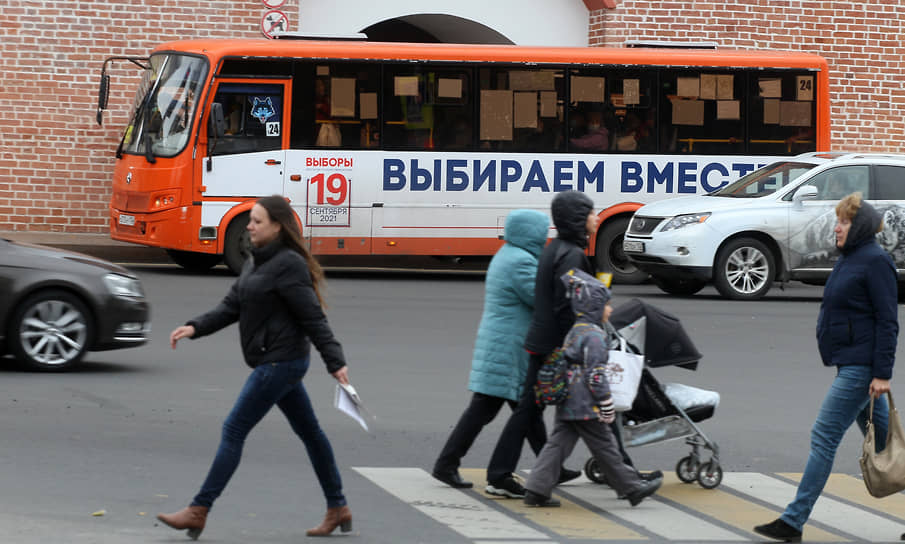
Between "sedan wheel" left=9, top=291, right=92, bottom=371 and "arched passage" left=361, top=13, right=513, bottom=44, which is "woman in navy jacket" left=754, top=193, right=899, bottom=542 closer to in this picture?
"sedan wheel" left=9, top=291, right=92, bottom=371

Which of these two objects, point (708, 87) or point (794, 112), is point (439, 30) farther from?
point (794, 112)

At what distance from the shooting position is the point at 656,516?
7.11m

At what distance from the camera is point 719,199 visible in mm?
18000

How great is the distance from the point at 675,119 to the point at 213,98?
6.26 metres

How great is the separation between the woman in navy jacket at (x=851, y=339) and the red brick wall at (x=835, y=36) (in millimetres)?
19125

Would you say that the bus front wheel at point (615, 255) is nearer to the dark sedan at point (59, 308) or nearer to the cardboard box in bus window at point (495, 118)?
the cardboard box in bus window at point (495, 118)

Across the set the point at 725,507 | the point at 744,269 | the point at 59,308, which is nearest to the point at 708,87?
the point at 744,269

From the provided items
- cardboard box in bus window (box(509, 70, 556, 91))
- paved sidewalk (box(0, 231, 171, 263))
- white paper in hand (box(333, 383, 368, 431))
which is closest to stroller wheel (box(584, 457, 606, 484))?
white paper in hand (box(333, 383, 368, 431))

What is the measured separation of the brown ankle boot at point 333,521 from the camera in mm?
6395

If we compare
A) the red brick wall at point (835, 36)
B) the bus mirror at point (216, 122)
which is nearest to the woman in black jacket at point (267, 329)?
the bus mirror at point (216, 122)

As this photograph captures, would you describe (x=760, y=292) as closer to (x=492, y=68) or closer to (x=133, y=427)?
(x=492, y=68)

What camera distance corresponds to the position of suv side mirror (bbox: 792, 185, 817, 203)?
1750 centimetres

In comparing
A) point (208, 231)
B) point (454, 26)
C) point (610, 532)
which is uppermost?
point (454, 26)

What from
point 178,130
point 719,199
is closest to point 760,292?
point 719,199
